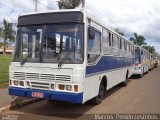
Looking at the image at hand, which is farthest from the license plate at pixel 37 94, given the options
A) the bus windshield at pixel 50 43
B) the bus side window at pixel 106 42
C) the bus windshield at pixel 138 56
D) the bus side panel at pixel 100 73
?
the bus windshield at pixel 138 56

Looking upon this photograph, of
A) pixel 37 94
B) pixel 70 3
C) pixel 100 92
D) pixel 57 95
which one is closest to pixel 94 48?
pixel 100 92

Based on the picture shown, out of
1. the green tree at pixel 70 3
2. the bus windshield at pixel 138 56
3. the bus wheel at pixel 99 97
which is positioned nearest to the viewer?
the bus wheel at pixel 99 97

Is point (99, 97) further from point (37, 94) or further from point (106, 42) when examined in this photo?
point (37, 94)

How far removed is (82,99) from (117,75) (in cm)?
577

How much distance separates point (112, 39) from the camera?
1258cm

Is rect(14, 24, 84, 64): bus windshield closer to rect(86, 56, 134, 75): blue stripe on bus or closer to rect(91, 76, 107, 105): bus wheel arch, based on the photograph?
rect(86, 56, 134, 75): blue stripe on bus

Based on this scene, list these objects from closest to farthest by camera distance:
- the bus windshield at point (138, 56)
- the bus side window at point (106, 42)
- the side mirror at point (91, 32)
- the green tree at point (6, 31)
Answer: the side mirror at point (91, 32), the bus side window at point (106, 42), the bus windshield at point (138, 56), the green tree at point (6, 31)

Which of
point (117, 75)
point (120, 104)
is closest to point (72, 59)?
point (120, 104)

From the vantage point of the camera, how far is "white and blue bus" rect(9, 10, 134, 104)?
8531 millimetres

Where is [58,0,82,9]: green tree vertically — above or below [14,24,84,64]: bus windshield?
above

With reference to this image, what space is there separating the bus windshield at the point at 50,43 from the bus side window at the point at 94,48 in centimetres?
60

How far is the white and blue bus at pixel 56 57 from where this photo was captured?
853 centimetres

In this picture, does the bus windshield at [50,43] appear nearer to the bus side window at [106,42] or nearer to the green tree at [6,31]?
the bus side window at [106,42]

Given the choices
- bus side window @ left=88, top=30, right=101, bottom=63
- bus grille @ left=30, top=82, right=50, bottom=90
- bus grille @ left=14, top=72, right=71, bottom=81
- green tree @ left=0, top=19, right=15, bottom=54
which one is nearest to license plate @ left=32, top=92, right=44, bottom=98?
bus grille @ left=30, top=82, right=50, bottom=90
